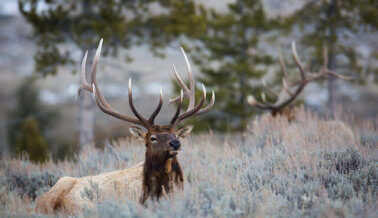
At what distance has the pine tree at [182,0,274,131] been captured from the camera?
14.9 metres

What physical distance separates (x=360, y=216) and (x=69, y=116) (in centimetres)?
3616

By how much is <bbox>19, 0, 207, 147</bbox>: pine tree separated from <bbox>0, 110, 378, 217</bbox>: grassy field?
14.5ft

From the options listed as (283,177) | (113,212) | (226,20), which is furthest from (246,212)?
(226,20)

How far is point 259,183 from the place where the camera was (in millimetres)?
4852

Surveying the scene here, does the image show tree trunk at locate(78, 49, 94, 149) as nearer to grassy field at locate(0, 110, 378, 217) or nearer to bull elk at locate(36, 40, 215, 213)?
grassy field at locate(0, 110, 378, 217)

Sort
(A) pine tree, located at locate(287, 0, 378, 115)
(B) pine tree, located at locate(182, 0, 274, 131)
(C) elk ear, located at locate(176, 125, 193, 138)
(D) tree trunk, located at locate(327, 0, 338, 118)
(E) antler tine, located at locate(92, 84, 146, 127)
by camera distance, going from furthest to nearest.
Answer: (B) pine tree, located at locate(182, 0, 274, 131) → (D) tree trunk, located at locate(327, 0, 338, 118) → (A) pine tree, located at locate(287, 0, 378, 115) → (C) elk ear, located at locate(176, 125, 193, 138) → (E) antler tine, located at locate(92, 84, 146, 127)

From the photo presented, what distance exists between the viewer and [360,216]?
3.80 m

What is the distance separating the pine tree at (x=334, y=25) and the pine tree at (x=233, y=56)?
4.63ft

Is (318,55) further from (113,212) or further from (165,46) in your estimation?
(113,212)

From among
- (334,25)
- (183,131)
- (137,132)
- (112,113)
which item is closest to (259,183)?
(183,131)

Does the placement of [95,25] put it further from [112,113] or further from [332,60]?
[332,60]

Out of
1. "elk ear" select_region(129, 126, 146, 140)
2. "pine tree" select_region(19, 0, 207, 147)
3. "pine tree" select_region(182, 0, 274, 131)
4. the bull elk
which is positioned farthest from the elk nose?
"pine tree" select_region(182, 0, 274, 131)

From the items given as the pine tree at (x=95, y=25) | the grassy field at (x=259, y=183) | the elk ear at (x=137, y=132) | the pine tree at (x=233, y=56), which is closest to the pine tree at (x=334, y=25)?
the pine tree at (x=233, y=56)

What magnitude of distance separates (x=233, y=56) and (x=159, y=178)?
36.6ft
